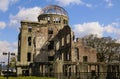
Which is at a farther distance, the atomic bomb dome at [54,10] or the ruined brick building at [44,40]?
the atomic bomb dome at [54,10]

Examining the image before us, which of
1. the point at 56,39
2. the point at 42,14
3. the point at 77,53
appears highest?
the point at 42,14

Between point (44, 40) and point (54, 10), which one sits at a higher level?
point (54, 10)

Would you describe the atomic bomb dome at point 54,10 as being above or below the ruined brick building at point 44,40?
above

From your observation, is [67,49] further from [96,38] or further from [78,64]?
[96,38]

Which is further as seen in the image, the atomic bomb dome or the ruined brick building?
the atomic bomb dome

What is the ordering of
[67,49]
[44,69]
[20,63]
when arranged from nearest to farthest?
[44,69], [67,49], [20,63]

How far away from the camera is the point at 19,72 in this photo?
61906 mm

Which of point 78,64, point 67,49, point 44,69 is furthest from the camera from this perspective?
point 67,49

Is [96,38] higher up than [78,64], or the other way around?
[96,38]

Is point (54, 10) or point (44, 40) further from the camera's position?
point (54, 10)

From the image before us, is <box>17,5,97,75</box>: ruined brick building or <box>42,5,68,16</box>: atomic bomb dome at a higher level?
<box>42,5,68,16</box>: atomic bomb dome

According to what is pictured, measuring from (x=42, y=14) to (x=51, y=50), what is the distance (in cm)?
1022

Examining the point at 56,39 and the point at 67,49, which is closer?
the point at 67,49

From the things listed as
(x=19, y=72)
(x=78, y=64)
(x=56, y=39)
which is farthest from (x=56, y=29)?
(x=78, y=64)
